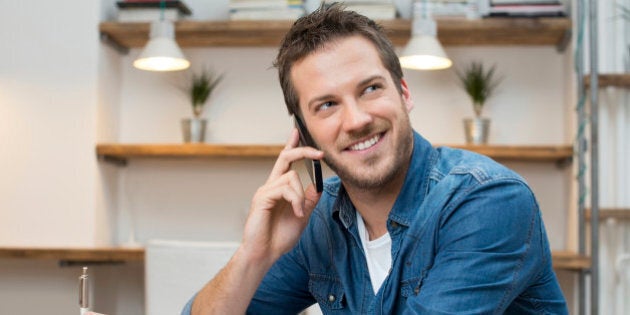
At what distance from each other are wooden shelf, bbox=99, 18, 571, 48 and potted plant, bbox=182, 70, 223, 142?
0.60 ft

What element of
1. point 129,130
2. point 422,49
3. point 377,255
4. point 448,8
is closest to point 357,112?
point 377,255

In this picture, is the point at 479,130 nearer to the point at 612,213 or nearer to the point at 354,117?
the point at 612,213

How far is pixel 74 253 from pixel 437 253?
8.00ft

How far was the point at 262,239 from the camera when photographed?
146cm

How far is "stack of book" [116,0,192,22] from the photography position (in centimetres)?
348

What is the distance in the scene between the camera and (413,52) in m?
3.12

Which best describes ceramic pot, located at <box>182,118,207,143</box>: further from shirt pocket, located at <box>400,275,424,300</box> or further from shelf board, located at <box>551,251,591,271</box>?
shirt pocket, located at <box>400,275,424,300</box>

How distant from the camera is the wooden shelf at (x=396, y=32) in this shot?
328 cm

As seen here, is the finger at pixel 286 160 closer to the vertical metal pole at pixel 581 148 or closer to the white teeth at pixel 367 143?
the white teeth at pixel 367 143

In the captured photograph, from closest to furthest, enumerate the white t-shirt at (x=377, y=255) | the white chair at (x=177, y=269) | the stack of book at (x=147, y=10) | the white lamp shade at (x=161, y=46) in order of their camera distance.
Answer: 1. the white t-shirt at (x=377, y=255)
2. the white chair at (x=177, y=269)
3. the white lamp shade at (x=161, y=46)
4. the stack of book at (x=147, y=10)

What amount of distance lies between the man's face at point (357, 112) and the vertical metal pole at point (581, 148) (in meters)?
1.96

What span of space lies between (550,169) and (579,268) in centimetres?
55

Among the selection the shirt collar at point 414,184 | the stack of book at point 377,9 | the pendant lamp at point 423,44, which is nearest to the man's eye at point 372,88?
the shirt collar at point 414,184

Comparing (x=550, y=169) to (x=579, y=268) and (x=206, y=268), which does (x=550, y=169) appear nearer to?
(x=579, y=268)
